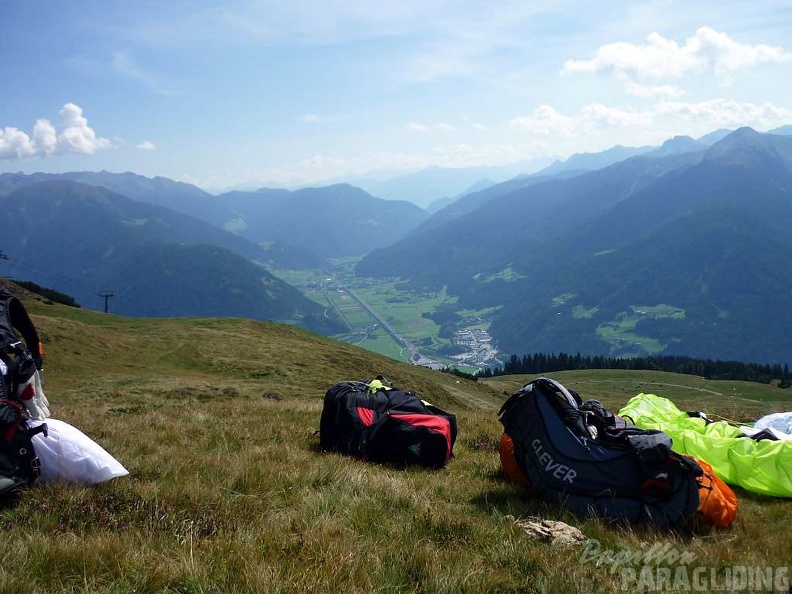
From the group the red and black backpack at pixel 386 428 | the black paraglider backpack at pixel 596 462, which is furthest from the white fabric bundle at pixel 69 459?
the black paraglider backpack at pixel 596 462

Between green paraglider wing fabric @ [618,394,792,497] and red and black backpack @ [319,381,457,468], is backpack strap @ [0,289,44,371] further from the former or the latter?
green paraglider wing fabric @ [618,394,792,497]

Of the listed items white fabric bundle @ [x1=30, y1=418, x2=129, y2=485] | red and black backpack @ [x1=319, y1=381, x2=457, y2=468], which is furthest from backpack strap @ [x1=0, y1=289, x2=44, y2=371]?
red and black backpack @ [x1=319, y1=381, x2=457, y2=468]

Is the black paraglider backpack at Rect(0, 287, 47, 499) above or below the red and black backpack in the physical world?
above

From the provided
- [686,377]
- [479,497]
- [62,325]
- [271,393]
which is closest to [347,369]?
[271,393]

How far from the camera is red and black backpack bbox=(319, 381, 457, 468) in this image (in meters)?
7.94

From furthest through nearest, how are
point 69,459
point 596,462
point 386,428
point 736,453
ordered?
point 386,428 → point 736,453 → point 596,462 → point 69,459

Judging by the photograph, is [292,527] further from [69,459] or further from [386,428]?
[386,428]

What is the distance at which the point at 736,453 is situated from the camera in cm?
745

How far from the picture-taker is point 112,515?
477cm

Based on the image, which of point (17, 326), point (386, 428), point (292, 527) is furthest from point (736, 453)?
point (17, 326)

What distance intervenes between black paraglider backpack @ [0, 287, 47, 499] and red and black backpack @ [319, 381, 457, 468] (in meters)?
4.18

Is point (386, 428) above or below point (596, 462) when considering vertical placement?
below

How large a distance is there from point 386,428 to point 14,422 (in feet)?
16.2

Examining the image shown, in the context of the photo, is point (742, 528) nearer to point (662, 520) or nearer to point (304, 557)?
point (662, 520)
